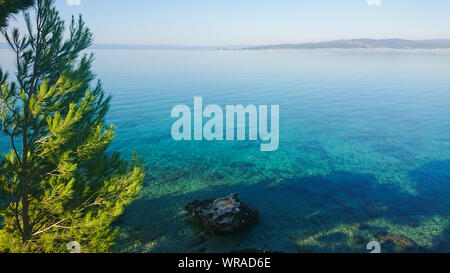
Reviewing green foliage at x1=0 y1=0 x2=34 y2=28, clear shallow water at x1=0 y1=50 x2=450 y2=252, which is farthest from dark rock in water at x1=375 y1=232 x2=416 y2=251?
green foliage at x1=0 y1=0 x2=34 y2=28

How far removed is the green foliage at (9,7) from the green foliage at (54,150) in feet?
1.25

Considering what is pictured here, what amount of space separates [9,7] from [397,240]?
2260 cm

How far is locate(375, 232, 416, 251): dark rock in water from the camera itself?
53.6 ft

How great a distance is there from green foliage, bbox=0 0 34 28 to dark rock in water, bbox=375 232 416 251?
70.9 ft

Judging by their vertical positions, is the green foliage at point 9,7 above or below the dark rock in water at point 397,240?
above

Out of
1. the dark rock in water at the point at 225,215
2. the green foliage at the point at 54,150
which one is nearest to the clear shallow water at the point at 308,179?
the dark rock in water at the point at 225,215

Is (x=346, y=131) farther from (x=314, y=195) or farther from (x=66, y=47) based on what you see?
(x=66, y=47)

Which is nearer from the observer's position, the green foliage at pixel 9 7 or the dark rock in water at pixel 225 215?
the green foliage at pixel 9 7

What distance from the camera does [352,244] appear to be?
54.5 feet

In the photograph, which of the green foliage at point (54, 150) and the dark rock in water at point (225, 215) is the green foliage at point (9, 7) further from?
the dark rock in water at point (225, 215)

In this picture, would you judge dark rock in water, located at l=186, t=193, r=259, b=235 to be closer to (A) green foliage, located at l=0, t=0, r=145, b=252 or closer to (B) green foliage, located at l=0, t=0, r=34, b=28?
(A) green foliage, located at l=0, t=0, r=145, b=252

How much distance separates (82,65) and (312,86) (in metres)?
80.5

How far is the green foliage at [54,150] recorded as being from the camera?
1017 cm
